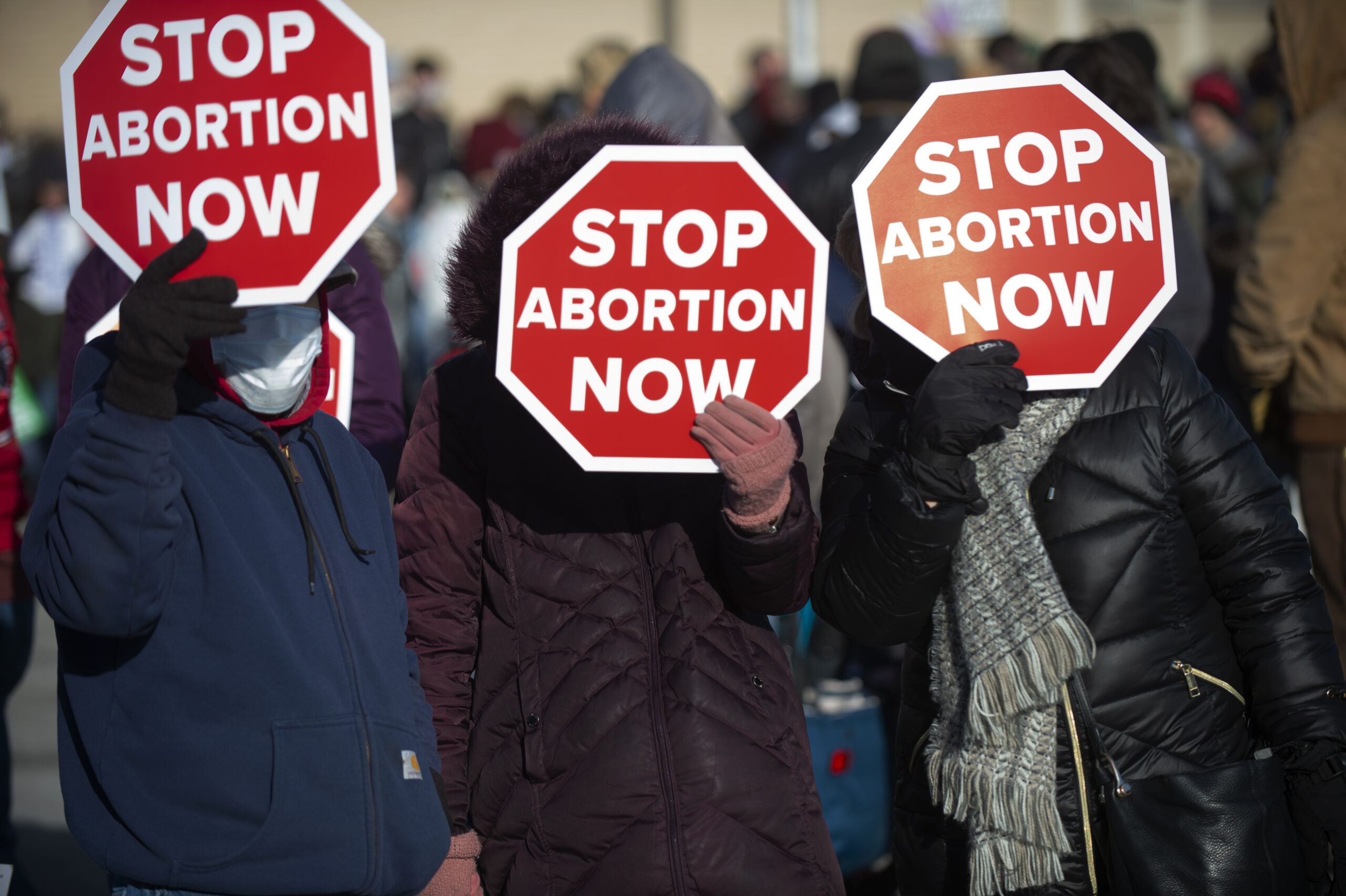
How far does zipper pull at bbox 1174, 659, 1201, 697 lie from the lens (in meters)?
2.36

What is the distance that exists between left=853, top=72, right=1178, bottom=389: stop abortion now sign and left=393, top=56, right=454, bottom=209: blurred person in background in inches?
264

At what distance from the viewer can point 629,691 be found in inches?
86.7

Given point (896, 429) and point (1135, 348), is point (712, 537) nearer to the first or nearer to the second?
point (896, 429)

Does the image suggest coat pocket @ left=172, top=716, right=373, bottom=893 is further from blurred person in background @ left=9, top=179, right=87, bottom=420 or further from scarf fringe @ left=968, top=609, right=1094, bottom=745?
blurred person in background @ left=9, top=179, right=87, bottom=420

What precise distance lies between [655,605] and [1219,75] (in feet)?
27.5

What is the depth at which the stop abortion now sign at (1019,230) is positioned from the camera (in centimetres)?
221

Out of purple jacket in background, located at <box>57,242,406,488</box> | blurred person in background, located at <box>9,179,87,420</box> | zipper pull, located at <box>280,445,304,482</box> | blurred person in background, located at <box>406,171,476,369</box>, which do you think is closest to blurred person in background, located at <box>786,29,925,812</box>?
purple jacket in background, located at <box>57,242,406,488</box>

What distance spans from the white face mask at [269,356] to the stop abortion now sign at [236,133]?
17 centimetres

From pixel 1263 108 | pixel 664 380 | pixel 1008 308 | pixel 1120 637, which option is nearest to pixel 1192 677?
pixel 1120 637

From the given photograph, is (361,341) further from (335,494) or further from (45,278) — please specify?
(45,278)

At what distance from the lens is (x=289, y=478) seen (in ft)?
6.83

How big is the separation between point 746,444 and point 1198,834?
106 centimetres

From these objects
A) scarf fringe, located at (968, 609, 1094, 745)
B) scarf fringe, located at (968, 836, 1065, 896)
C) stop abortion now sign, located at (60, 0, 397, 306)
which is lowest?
scarf fringe, located at (968, 836, 1065, 896)

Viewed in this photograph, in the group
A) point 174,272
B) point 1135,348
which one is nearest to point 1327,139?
point 1135,348
